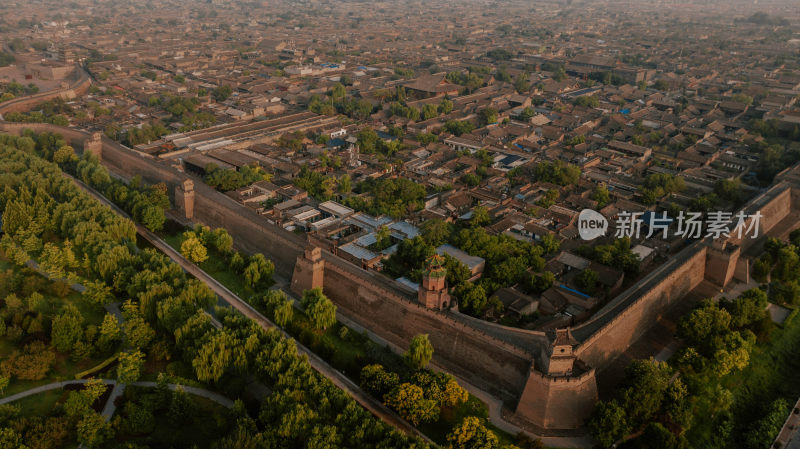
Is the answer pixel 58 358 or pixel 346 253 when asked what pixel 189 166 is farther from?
pixel 58 358

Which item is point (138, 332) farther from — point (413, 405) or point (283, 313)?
point (413, 405)

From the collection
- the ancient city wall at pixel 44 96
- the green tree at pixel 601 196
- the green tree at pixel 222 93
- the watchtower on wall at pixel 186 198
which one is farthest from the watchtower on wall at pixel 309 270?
the ancient city wall at pixel 44 96

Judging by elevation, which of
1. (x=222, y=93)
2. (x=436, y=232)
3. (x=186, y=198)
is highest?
(x=222, y=93)

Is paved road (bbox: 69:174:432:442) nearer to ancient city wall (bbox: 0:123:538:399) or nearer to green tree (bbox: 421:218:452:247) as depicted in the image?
ancient city wall (bbox: 0:123:538:399)

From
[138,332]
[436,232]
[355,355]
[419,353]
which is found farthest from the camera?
[436,232]

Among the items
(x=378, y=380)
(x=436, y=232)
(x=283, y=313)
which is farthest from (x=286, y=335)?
(x=436, y=232)

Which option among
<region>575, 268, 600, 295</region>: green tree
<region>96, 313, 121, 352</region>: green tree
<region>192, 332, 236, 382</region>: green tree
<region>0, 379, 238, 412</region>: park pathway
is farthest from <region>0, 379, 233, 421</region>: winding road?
<region>575, 268, 600, 295</region>: green tree

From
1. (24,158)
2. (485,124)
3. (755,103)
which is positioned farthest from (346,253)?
(755,103)

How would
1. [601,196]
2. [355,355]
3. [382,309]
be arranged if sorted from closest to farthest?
[355,355]
[382,309]
[601,196]
